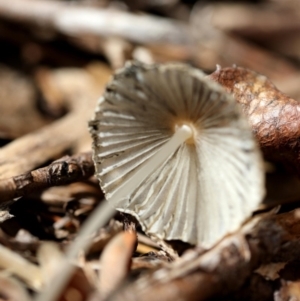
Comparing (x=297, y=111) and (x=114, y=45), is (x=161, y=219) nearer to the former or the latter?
(x=297, y=111)

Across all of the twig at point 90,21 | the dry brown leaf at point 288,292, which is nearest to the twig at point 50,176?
the dry brown leaf at point 288,292

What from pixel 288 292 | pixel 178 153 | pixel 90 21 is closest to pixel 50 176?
pixel 178 153

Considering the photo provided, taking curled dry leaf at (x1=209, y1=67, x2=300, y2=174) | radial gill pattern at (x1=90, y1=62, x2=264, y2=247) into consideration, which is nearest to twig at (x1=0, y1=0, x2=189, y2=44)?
curled dry leaf at (x1=209, y1=67, x2=300, y2=174)

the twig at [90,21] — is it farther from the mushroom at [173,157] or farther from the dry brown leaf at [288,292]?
the dry brown leaf at [288,292]

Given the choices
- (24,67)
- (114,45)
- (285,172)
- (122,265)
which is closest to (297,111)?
(285,172)

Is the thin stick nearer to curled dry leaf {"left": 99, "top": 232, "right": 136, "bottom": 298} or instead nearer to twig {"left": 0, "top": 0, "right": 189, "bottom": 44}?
curled dry leaf {"left": 99, "top": 232, "right": 136, "bottom": 298}
